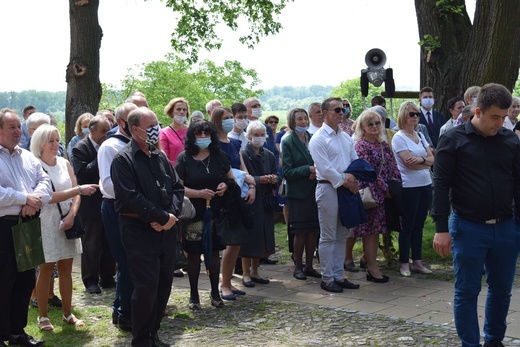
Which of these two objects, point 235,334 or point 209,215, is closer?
point 235,334

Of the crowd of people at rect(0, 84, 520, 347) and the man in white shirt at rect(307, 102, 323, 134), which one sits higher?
the man in white shirt at rect(307, 102, 323, 134)

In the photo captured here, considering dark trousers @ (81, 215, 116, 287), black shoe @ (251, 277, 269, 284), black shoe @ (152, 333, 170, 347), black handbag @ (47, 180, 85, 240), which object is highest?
black handbag @ (47, 180, 85, 240)

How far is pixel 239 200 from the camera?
826cm

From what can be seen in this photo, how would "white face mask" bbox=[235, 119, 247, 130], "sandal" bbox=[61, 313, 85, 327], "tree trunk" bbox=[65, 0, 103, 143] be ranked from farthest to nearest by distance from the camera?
1. "tree trunk" bbox=[65, 0, 103, 143]
2. "white face mask" bbox=[235, 119, 247, 130]
3. "sandal" bbox=[61, 313, 85, 327]

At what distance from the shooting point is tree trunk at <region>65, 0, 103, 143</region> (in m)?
13.8

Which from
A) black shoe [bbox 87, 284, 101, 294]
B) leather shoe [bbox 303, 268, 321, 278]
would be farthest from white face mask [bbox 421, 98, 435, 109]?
black shoe [bbox 87, 284, 101, 294]

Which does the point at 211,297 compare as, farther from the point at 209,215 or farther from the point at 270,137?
the point at 270,137

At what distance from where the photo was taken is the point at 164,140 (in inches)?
368

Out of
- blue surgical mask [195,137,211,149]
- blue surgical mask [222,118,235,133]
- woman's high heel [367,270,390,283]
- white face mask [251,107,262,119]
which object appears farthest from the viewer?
white face mask [251,107,262,119]

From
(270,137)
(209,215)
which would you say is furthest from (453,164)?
(270,137)

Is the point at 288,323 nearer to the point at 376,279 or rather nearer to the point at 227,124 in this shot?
the point at 376,279

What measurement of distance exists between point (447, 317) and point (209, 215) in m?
2.56

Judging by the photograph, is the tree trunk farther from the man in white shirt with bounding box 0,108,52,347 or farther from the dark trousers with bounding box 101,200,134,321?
the man in white shirt with bounding box 0,108,52,347

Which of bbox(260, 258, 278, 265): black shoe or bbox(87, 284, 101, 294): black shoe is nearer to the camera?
bbox(87, 284, 101, 294): black shoe
